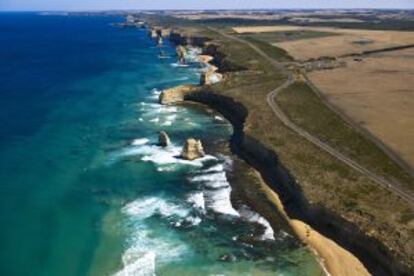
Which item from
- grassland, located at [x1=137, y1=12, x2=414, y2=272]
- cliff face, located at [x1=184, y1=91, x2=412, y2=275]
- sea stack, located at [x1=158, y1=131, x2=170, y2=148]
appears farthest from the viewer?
sea stack, located at [x1=158, y1=131, x2=170, y2=148]

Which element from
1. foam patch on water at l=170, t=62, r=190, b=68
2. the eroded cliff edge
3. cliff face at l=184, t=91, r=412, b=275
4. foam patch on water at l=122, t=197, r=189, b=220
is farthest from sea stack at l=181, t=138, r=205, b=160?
foam patch on water at l=170, t=62, r=190, b=68

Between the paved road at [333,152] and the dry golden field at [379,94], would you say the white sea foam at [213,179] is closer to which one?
the paved road at [333,152]

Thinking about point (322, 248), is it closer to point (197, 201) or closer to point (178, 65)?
point (197, 201)

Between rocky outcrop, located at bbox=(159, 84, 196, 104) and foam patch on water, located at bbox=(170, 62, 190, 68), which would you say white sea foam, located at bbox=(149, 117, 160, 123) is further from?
foam patch on water, located at bbox=(170, 62, 190, 68)

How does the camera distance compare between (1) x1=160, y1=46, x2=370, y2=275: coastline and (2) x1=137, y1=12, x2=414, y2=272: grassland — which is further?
(2) x1=137, y1=12, x2=414, y2=272: grassland

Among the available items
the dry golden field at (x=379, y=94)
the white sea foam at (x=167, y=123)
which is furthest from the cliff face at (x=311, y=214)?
the dry golden field at (x=379, y=94)

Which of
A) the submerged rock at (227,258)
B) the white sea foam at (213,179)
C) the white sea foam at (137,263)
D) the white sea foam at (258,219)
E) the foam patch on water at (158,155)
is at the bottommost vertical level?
the foam patch on water at (158,155)

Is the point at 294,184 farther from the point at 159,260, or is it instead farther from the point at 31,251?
the point at 31,251
